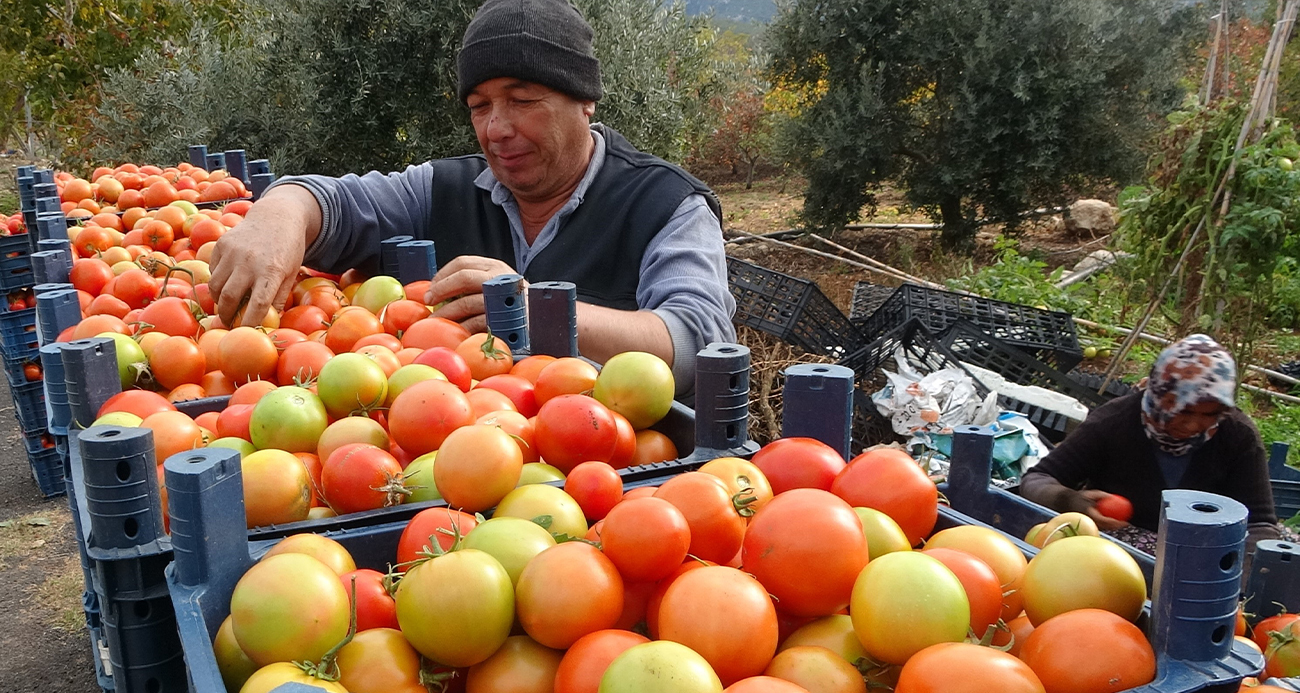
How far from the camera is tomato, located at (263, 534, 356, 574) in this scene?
126cm

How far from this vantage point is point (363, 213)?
3.18 metres

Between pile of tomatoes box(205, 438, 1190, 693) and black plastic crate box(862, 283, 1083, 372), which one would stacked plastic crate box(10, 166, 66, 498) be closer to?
pile of tomatoes box(205, 438, 1190, 693)

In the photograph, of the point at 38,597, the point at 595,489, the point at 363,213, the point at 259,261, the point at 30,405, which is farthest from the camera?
the point at 30,405

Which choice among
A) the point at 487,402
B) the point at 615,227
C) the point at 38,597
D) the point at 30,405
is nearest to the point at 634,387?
the point at 487,402

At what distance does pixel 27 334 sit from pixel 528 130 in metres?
2.98

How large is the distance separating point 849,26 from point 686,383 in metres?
8.34

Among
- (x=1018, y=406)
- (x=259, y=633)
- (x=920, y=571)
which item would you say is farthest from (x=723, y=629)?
(x=1018, y=406)

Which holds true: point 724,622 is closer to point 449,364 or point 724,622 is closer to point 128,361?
point 449,364

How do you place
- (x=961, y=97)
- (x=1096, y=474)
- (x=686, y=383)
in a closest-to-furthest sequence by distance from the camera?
(x=686, y=383), (x=1096, y=474), (x=961, y=97)

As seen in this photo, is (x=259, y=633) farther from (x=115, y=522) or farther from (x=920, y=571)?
(x=920, y=571)

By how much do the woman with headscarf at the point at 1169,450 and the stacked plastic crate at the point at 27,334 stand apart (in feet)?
13.9

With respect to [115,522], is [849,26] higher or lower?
higher

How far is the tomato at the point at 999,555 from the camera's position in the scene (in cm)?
120

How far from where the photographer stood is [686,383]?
2678 mm
